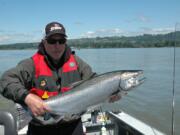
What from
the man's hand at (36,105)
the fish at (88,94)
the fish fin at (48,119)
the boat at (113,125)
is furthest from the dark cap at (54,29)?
the boat at (113,125)

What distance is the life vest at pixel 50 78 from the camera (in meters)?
3.58

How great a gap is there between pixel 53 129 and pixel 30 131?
286 millimetres

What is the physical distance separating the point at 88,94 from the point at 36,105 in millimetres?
492

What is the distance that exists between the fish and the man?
0.89 ft

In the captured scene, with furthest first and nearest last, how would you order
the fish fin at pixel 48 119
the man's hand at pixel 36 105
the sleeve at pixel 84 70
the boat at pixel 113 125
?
the boat at pixel 113 125, the sleeve at pixel 84 70, the fish fin at pixel 48 119, the man's hand at pixel 36 105

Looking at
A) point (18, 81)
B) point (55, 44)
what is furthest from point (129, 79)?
point (18, 81)

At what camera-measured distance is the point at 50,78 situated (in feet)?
11.9

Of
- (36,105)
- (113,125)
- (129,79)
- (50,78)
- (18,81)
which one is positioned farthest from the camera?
(113,125)

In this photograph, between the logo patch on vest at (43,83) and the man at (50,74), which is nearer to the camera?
the man at (50,74)

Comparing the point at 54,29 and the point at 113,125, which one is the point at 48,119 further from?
the point at 113,125

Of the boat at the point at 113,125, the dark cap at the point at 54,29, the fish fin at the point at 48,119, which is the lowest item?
the boat at the point at 113,125

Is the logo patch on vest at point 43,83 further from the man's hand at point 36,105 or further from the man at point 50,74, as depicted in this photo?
the man's hand at point 36,105

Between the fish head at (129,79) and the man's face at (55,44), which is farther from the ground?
the man's face at (55,44)

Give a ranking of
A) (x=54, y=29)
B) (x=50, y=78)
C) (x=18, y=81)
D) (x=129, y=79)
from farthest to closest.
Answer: (x=50, y=78)
(x=54, y=29)
(x=18, y=81)
(x=129, y=79)
